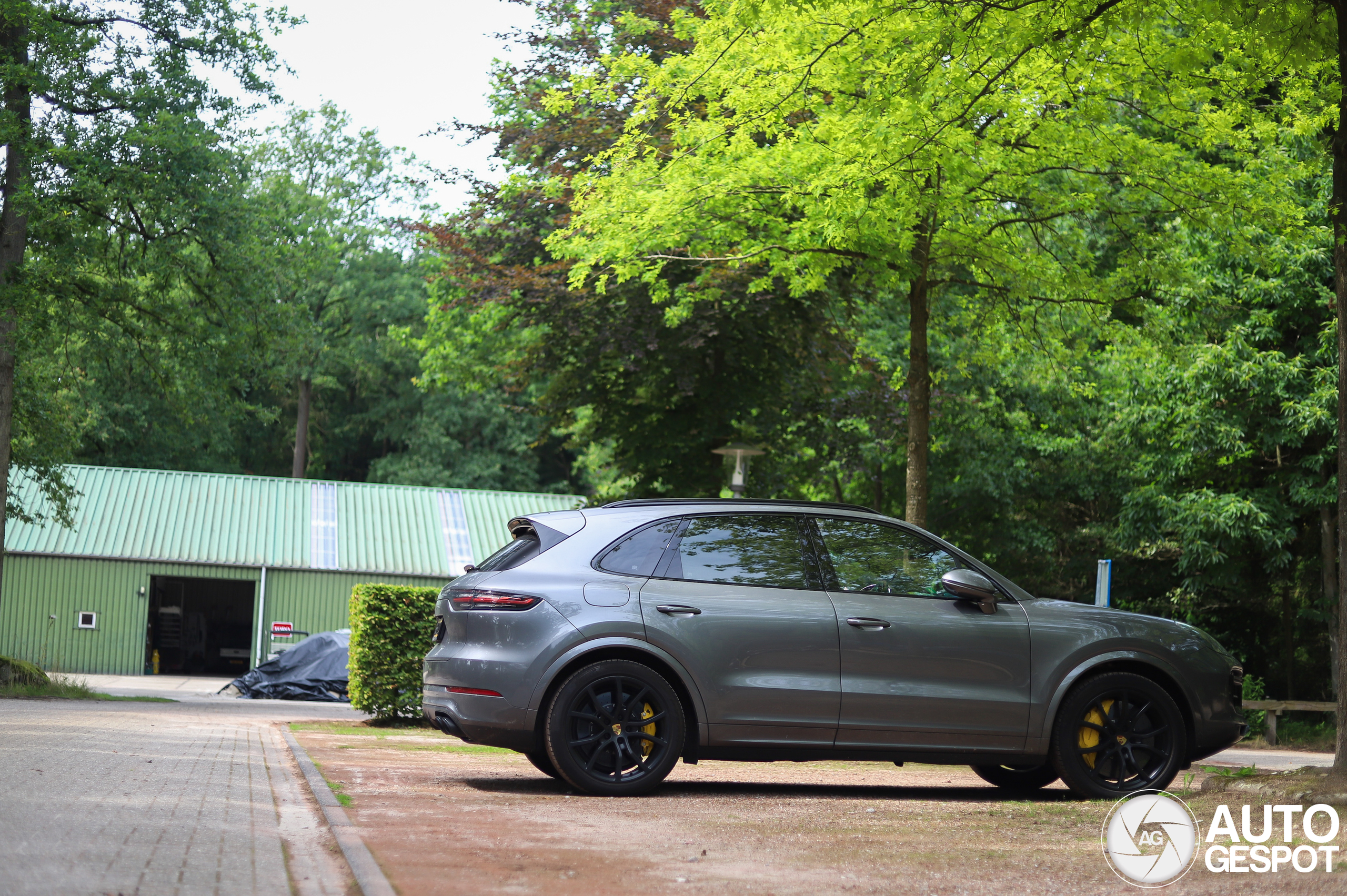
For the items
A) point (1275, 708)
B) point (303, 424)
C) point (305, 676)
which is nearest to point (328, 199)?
point (303, 424)

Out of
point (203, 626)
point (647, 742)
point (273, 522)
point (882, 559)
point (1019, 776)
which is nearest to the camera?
point (647, 742)

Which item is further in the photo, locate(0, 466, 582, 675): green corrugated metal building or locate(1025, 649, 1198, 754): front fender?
locate(0, 466, 582, 675): green corrugated metal building


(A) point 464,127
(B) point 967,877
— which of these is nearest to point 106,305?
(A) point 464,127

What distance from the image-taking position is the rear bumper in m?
7.47

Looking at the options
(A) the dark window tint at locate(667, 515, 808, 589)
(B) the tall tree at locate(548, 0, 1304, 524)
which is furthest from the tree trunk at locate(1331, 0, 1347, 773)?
(A) the dark window tint at locate(667, 515, 808, 589)

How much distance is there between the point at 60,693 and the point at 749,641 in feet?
52.2

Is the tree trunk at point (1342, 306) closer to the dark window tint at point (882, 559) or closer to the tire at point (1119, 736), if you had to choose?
the tire at point (1119, 736)

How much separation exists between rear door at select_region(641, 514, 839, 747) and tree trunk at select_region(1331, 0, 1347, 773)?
2.89 m

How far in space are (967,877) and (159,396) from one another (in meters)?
20.5

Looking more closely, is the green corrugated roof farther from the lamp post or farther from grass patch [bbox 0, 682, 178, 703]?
the lamp post

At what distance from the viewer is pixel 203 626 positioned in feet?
131

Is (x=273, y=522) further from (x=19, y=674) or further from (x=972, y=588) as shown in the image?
(x=972, y=588)

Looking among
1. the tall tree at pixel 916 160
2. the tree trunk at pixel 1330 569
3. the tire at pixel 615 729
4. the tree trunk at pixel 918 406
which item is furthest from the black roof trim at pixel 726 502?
the tree trunk at pixel 1330 569

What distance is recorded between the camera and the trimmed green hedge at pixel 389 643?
1336cm
